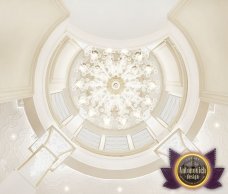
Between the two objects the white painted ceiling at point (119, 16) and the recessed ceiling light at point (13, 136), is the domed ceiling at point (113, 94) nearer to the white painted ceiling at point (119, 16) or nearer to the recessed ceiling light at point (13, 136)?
the white painted ceiling at point (119, 16)

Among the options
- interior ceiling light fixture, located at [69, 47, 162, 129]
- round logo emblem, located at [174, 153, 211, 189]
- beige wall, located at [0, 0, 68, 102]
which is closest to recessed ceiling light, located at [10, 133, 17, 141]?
beige wall, located at [0, 0, 68, 102]

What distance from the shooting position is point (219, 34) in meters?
5.28

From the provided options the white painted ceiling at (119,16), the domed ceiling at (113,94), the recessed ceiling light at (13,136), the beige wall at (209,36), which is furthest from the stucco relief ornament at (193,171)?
the recessed ceiling light at (13,136)

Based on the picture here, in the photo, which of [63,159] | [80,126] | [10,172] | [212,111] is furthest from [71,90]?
[212,111]

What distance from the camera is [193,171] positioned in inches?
276

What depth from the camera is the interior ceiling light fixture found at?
10.3 m

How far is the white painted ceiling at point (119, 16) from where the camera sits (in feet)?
18.1

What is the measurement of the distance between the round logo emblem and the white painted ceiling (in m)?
2.73

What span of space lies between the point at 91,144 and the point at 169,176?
2.35 metres

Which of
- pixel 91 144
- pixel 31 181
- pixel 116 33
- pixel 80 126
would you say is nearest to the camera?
pixel 116 33

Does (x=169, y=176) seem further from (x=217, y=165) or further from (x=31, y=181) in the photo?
(x=31, y=181)

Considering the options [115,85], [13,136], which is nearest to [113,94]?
[115,85]

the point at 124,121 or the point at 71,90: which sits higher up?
the point at 71,90

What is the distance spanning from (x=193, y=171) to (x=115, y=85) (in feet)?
13.9
